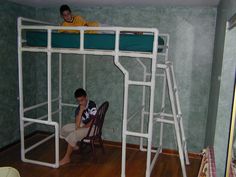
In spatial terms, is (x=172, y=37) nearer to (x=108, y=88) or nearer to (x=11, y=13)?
(x=108, y=88)

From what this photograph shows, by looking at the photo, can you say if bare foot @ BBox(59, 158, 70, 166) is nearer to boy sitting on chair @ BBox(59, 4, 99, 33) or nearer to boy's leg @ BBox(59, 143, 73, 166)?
boy's leg @ BBox(59, 143, 73, 166)

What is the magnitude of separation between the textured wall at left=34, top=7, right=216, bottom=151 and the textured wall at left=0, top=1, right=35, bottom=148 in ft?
2.01

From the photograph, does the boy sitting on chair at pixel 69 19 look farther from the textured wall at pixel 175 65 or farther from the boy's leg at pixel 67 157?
the boy's leg at pixel 67 157

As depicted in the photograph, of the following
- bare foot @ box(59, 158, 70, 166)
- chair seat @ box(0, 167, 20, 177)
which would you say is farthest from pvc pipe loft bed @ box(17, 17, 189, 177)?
chair seat @ box(0, 167, 20, 177)

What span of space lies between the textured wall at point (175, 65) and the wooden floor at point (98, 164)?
Answer: 391 mm

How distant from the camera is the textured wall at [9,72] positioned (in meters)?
3.92

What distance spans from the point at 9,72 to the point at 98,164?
6.76ft

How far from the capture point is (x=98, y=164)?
12.5 feet

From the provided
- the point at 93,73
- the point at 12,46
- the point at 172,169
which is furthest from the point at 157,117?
the point at 12,46

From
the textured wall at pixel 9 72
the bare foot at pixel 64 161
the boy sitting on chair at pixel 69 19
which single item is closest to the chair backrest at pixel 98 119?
the bare foot at pixel 64 161

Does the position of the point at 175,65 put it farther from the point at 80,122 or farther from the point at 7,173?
the point at 7,173

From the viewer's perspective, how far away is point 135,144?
4.44 meters

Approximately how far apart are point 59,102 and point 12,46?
1216 mm

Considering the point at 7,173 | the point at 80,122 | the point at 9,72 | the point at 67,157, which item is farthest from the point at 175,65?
the point at 7,173
